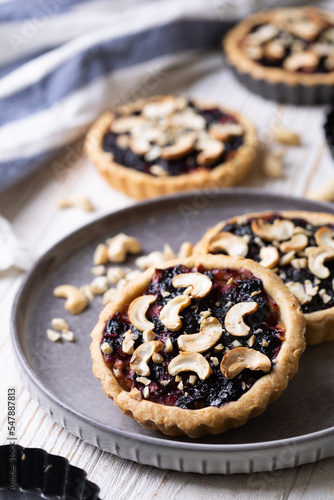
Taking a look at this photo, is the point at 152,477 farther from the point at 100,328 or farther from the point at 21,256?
the point at 21,256

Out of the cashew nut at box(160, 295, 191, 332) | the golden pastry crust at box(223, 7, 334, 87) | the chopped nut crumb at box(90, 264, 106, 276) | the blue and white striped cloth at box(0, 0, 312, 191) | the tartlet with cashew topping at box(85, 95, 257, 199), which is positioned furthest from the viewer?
the golden pastry crust at box(223, 7, 334, 87)

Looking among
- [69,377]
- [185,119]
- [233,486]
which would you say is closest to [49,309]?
[69,377]

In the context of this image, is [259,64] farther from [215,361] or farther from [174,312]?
[215,361]

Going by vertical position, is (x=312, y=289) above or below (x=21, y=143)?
below

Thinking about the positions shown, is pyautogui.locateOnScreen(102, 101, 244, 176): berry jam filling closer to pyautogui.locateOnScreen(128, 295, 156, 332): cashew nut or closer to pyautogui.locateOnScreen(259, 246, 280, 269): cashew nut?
pyautogui.locateOnScreen(259, 246, 280, 269): cashew nut

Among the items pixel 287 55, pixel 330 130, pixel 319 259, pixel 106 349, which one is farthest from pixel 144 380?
pixel 287 55

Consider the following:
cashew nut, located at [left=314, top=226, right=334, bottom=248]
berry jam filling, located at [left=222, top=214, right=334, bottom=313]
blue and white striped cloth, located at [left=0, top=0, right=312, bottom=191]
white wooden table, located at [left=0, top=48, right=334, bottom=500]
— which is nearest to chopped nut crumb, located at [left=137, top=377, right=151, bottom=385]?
white wooden table, located at [left=0, top=48, right=334, bottom=500]
